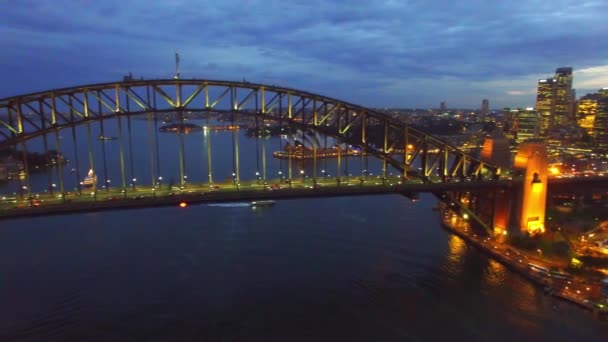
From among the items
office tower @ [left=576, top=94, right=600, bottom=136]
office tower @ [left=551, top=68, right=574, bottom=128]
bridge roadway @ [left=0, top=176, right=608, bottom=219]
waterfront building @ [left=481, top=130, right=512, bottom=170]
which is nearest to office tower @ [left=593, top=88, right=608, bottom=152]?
office tower @ [left=576, top=94, right=600, bottom=136]

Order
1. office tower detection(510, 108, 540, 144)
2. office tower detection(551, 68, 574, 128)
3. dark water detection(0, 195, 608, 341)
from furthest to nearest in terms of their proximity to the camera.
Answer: office tower detection(551, 68, 574, 128) → office tower detection(510, 108, 540, 144) → dark water detection(0, 195, 608, 341)

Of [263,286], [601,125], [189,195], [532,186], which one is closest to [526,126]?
[601,125]

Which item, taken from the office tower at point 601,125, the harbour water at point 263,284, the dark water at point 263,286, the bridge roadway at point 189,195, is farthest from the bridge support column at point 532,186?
the office tower at point 601,125

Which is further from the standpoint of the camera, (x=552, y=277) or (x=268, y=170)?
(x=268, y=170)

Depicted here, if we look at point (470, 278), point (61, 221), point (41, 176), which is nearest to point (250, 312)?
point (470, 278)

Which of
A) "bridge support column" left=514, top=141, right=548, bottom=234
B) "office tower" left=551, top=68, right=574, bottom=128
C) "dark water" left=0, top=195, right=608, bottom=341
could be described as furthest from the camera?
"office tower" left=551, top=68, right=574, bottom=128

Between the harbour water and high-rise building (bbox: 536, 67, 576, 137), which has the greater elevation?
high-rise building (bbox: 536, 67, 576, 137)

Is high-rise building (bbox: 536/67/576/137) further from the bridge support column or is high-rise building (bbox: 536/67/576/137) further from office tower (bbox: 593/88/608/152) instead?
the bridge support column

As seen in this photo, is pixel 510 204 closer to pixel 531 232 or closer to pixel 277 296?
pixel 531 232
